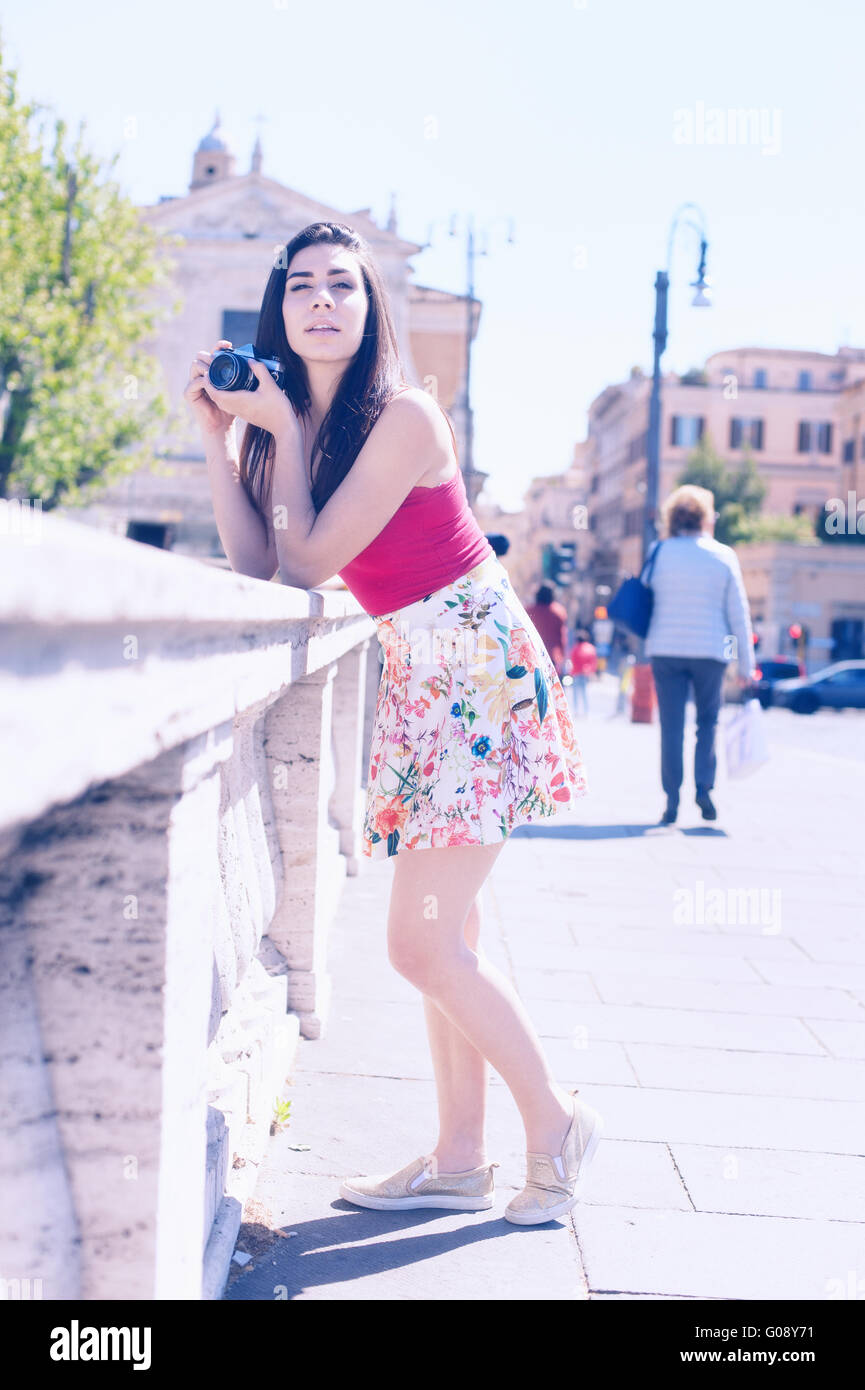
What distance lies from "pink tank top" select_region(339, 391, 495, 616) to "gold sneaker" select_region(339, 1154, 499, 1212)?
115 centimetres

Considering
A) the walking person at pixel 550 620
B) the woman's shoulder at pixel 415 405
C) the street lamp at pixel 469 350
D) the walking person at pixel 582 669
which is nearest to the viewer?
the woman's shoulder at pixel 415 405

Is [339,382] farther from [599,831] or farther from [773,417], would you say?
[773,417]

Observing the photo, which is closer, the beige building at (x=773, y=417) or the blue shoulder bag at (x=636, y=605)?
the blue shoulder bag at (x=636, y=605)

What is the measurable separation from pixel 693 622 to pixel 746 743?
2.44 feet

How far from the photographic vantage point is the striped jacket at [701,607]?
788 centimetres

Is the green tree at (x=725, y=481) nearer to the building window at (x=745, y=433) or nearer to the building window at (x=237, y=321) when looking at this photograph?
the building window at (x=745, y=433)

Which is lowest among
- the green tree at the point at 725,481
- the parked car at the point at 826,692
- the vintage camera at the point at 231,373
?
the parked car at the point at 826,692

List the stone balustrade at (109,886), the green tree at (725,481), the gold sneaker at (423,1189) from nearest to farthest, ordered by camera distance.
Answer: the stone balustrade at (109,886)
the gold sneaker at (423,1189)
the green tree at (725,481)

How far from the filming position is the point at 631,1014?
4.31m

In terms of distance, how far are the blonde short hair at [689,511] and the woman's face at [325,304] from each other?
5.42 m

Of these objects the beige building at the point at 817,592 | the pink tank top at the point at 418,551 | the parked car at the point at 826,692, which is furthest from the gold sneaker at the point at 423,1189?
the beige building at the point at 817,592

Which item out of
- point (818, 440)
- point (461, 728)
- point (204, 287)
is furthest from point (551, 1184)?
point (818, 440)

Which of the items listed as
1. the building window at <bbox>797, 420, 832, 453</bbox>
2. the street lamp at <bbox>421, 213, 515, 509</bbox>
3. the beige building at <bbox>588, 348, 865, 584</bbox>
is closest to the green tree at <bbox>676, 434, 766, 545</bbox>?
the beige building at <bbox>588, 348, 865, 584</bbox>

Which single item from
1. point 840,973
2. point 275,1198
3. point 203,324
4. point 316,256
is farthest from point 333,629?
point 203,324
